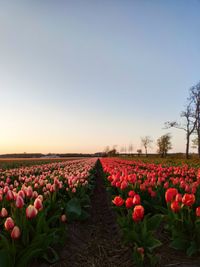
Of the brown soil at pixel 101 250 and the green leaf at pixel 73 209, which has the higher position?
the green leaf at pixel 73 209

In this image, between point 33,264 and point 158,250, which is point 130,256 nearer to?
point 158,250

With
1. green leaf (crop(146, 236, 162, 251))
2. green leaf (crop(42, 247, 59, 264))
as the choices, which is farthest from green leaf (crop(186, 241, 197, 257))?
A: green leaf (crop(42, 247, 59, 264))

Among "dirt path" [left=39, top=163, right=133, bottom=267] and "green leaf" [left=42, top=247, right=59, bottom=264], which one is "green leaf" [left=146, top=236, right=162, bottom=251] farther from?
"green leaf" [left=42, top=247, right=59, bottom=264]

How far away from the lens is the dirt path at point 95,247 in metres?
3.15

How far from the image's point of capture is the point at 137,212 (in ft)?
9.37

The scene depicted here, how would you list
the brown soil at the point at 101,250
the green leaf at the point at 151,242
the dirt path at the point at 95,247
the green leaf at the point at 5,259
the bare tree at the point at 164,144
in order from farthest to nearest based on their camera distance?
the bare tree at the point at 164,144 → the dirt path at the point at 95,247 → the brown soil at the point at 101,250 → the green leaf at the point at 151,242 → the green leaf at the point at 5,259

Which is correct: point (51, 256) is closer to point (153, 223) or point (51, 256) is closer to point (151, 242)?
point (151, 242)

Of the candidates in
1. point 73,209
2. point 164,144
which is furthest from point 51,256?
point 164,144

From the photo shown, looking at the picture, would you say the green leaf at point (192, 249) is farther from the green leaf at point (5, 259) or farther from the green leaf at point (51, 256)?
the green leaf at point (5, 259)

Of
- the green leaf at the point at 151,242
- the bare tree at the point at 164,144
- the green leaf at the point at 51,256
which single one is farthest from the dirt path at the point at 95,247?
the bare tree at the point at 164,144

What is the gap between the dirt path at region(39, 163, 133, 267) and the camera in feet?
10.3

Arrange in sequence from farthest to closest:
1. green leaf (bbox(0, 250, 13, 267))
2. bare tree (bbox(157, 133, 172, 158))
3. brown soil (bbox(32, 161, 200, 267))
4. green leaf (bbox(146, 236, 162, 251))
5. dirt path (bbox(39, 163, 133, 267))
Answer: bare tree (bbox(157, 133, 172, 158)) → dirt path (bbox(39, 163, 133, 267)) → brown soil (bbox(32, 161, 200, 267)) → green leaf (bbox(146, 236, 162, 251)) → green leaf (bbox(0, 250, 13, 267))

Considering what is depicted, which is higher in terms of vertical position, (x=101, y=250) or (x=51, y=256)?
(x=51, y=256)

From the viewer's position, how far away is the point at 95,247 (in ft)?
12.4
